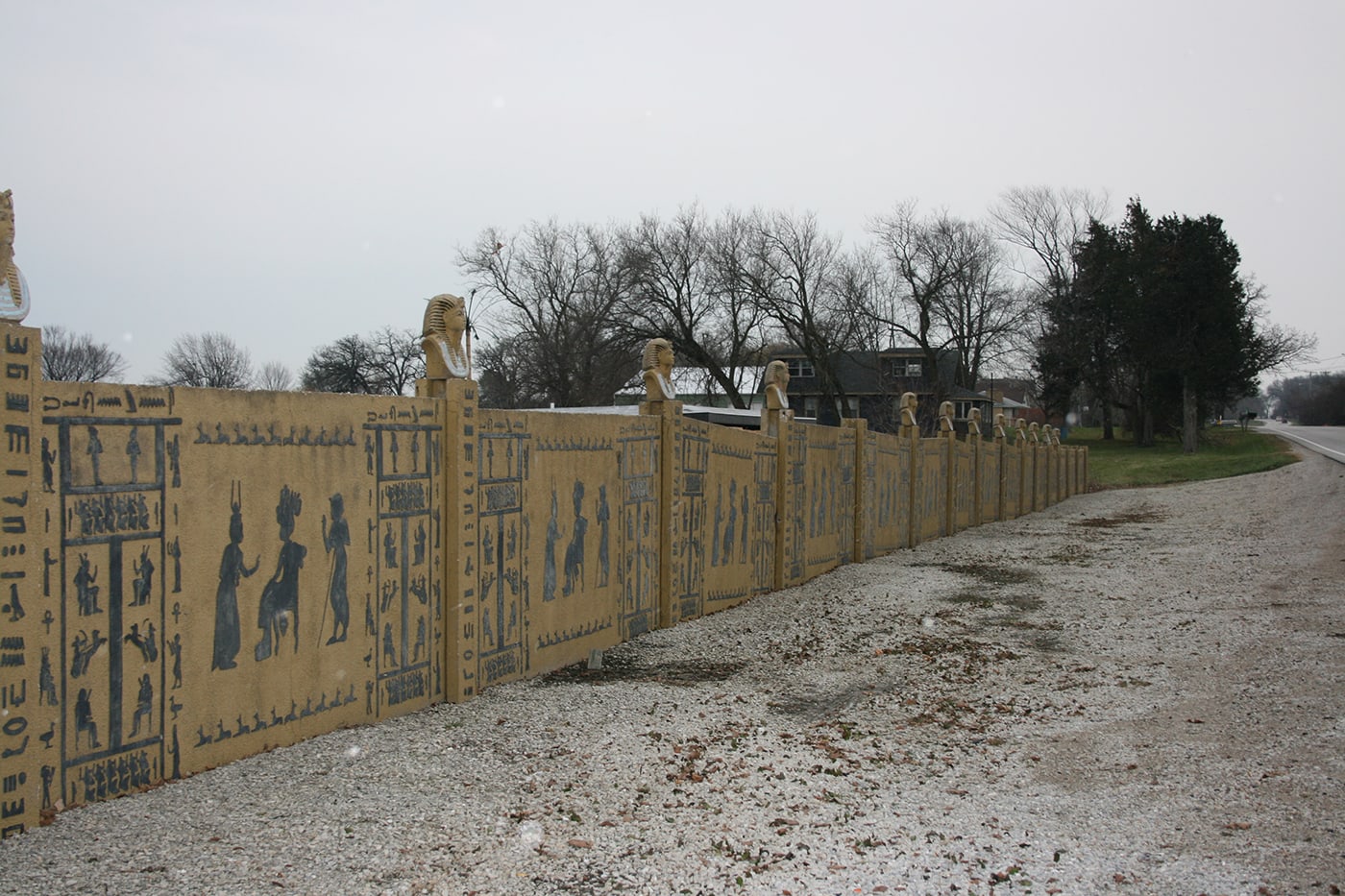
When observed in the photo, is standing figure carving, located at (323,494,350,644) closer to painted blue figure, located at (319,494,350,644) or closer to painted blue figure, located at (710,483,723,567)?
painted blue figure, located at (319,494,350,644)

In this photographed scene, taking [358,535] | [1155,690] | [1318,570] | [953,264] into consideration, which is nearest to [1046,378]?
[953,264]

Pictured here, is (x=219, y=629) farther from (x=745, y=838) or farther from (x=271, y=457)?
(x=745, y=838)

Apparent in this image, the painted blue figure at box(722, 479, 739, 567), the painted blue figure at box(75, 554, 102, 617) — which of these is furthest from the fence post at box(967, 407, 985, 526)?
the painted blue figure at box(75, 554, 102, 617)

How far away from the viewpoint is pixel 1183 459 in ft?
134

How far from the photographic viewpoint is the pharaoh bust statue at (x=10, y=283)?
3.65 m

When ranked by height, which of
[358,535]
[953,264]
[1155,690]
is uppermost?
[953,264]

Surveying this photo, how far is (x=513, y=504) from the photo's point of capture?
254 inches

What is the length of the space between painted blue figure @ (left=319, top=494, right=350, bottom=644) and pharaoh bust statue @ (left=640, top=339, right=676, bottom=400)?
3980mm

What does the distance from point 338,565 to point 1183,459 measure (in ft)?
139

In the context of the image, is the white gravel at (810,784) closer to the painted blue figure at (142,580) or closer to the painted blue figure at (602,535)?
the painted blue figure at (602,535)

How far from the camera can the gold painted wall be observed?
3744mm

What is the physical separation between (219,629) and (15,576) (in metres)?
0.95

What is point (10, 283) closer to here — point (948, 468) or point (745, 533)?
point (745, 533)

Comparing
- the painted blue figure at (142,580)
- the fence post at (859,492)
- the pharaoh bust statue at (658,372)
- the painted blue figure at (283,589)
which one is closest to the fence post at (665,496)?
→ the pharaoh bust statue at (658,372)
